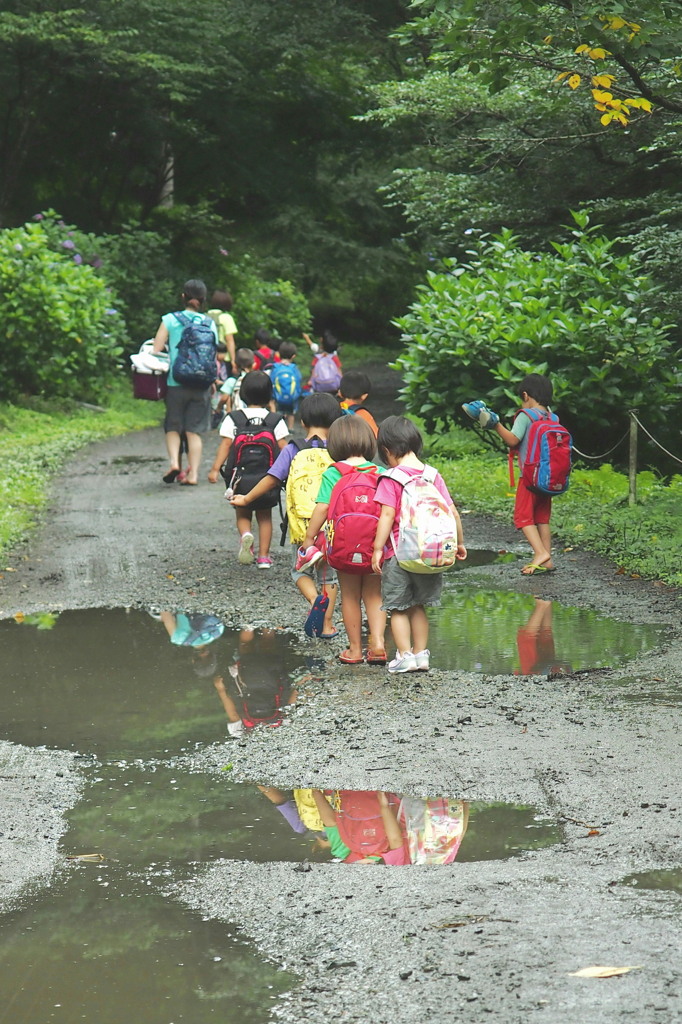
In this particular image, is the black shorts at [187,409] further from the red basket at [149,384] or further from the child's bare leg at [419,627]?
the child's bare leg at [419,627]

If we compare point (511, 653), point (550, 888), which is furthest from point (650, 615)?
point (550, 888)

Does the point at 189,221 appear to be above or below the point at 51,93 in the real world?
below

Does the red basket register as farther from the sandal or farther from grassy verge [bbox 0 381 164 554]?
the sandal

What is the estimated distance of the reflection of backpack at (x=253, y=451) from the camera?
900 cm

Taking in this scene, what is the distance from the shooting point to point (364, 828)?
4.60 m

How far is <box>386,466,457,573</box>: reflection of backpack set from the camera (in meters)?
→ 6.45

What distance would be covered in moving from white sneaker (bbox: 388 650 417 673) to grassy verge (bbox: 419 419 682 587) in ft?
9.18

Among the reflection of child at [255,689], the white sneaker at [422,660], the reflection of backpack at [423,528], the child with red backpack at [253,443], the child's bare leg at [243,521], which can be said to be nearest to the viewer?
the reflection of child at [255,689]

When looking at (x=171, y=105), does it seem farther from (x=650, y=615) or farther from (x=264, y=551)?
(x=650, y=615)

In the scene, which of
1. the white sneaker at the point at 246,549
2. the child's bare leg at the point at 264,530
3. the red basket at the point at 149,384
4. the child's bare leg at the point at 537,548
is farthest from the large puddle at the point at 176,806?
the red basket at the point at 149,384

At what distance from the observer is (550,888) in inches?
154

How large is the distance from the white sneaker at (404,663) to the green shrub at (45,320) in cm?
1434

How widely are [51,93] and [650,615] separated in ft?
74.0

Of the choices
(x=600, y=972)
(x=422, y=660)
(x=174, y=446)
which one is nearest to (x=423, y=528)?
(x=422, y=660)
